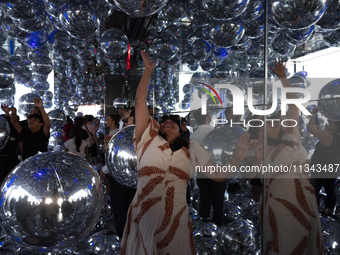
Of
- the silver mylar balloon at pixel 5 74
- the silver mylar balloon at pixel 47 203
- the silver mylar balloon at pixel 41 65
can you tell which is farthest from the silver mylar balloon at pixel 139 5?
the silver mylar balloon at pixel 41 65

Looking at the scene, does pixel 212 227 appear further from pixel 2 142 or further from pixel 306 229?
pixel 2 142

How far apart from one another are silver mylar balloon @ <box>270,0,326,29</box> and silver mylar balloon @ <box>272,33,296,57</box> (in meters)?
→ 1.32

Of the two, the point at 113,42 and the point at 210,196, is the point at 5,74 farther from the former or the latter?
the point at 210,196

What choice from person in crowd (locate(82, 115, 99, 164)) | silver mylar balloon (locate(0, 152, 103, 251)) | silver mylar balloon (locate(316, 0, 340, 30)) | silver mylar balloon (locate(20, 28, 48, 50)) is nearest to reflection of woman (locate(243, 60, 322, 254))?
silver mylar balloon (locate(316, 0, 340, 30))

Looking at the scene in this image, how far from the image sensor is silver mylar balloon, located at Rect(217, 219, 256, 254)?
→ 95.3 inches

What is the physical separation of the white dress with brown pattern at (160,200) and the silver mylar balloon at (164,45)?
1813 mm

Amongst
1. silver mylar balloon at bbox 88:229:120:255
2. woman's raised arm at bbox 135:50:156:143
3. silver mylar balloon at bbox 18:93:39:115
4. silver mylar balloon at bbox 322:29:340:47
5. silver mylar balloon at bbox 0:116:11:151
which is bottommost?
silver mylar balloon at bbox 88:229:120:255

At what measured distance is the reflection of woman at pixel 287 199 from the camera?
2254mm

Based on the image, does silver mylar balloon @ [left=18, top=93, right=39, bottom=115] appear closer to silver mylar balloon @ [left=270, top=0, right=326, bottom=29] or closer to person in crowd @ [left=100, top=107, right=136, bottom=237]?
person in crowd @ [left=100, top=107, right=136, bottom=237]

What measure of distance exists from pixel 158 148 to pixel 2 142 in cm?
223

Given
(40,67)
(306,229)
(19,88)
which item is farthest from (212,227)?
(19,88)

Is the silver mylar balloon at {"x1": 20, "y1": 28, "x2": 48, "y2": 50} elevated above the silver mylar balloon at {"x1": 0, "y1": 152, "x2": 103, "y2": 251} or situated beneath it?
elevated above

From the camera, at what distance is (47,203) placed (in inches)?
55.2

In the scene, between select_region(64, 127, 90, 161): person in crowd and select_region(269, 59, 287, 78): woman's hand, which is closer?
select_region(269, 59, 287, 78): woman's hand
